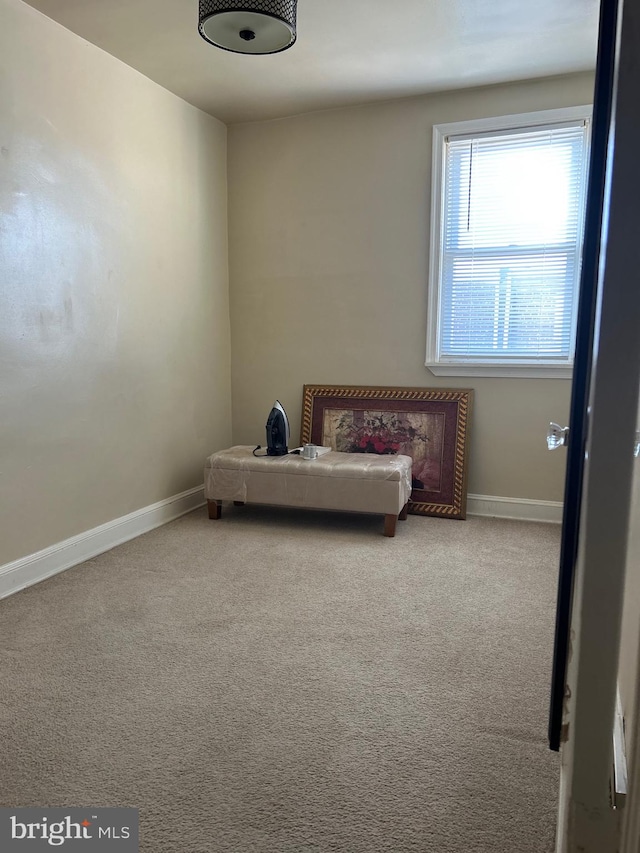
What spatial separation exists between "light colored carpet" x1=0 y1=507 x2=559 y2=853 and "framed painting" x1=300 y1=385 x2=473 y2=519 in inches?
31.5

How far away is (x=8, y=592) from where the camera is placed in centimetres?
276

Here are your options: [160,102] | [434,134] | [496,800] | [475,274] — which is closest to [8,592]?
[496,800]

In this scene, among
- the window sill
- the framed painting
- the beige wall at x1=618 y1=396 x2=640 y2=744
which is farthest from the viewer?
the framed painting

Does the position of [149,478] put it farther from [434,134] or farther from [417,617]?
[434,134]

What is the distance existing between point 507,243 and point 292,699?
3.11 m

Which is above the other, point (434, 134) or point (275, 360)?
point (434, 134)

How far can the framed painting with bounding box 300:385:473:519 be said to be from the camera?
399 centimetres

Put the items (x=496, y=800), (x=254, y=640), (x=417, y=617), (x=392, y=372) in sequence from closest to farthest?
(x=496, y=800) < (x=254, y=640) < (x=417, y=617) < (x=392, y=372)

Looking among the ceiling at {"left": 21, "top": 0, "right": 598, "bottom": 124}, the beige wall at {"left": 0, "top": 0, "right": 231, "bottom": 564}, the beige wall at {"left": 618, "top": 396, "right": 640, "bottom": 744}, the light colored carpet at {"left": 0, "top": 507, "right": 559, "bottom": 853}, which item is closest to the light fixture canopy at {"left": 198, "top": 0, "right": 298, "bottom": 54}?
the ceiling at {"left": 21, "top": 0, "right": 598, "bottom": 124}

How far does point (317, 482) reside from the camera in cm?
363

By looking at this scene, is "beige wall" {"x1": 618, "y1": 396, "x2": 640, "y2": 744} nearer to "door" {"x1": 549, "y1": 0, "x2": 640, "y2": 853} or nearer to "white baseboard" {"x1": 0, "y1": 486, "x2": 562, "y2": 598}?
"door" {"x1": 549, "y1": 0, "x2": 640, "y2": 853}

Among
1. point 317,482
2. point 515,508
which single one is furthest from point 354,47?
point 515,508

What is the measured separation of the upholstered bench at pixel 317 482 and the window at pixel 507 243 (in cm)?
95

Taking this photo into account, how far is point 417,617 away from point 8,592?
1.89m
